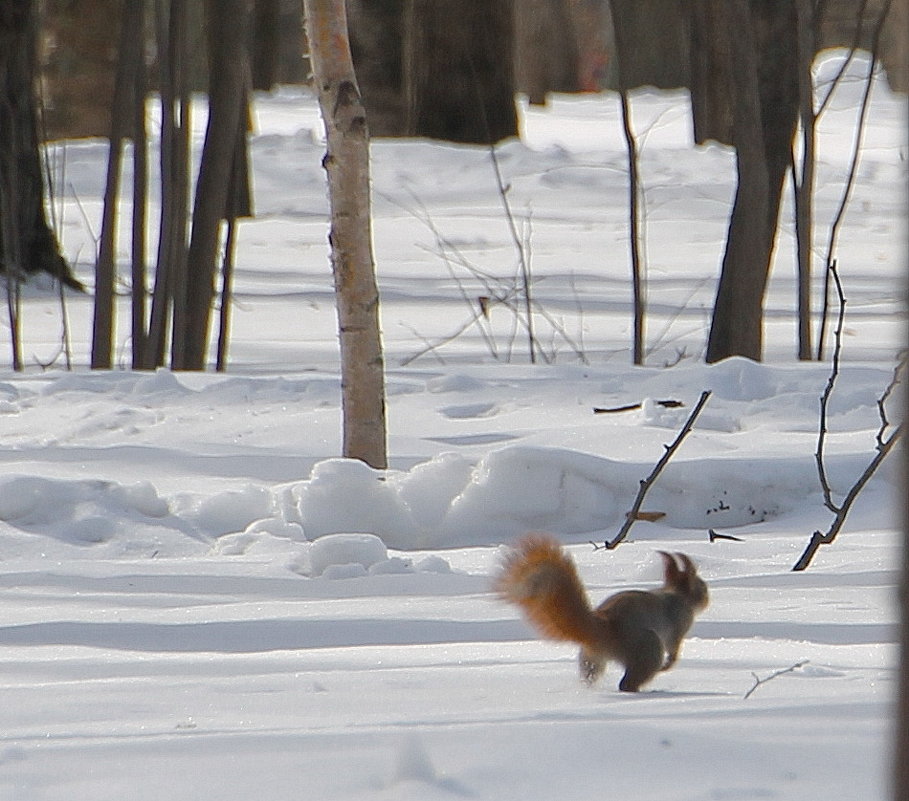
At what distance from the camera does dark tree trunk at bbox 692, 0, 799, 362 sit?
672cm

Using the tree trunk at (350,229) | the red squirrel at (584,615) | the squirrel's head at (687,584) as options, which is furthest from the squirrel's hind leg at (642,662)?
the tree trunk at (350,229)

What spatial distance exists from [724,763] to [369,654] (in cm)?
119

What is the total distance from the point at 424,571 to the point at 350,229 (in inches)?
60.6

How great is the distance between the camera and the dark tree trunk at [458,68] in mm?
16828

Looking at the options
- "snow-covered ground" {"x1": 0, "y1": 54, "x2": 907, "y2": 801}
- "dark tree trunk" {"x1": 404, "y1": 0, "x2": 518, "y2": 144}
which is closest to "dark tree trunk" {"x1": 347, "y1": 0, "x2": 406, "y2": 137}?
"dark tree trunk" {"x1": 404, "y1": 0, "x2": 518, "y2": 144}

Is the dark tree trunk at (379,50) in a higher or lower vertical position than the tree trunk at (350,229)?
higher

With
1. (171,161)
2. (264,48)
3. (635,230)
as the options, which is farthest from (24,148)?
(264,48)

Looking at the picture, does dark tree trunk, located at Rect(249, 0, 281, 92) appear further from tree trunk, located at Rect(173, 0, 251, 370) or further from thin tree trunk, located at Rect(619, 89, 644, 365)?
thin tree trunk, located at Rect(619, 89, 644, 365)

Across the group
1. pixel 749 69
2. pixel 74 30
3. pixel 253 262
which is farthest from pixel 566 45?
pixel 749 69

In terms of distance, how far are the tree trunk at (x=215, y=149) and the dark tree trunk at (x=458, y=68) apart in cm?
948

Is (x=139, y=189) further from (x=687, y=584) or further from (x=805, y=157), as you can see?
(x=687, y=584)

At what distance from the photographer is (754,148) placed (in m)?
6.79

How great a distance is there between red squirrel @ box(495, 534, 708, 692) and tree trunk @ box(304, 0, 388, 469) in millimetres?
2461

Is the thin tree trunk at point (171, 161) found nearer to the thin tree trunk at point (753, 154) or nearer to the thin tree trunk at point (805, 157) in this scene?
the thin tree trunk at point (753, 154)
